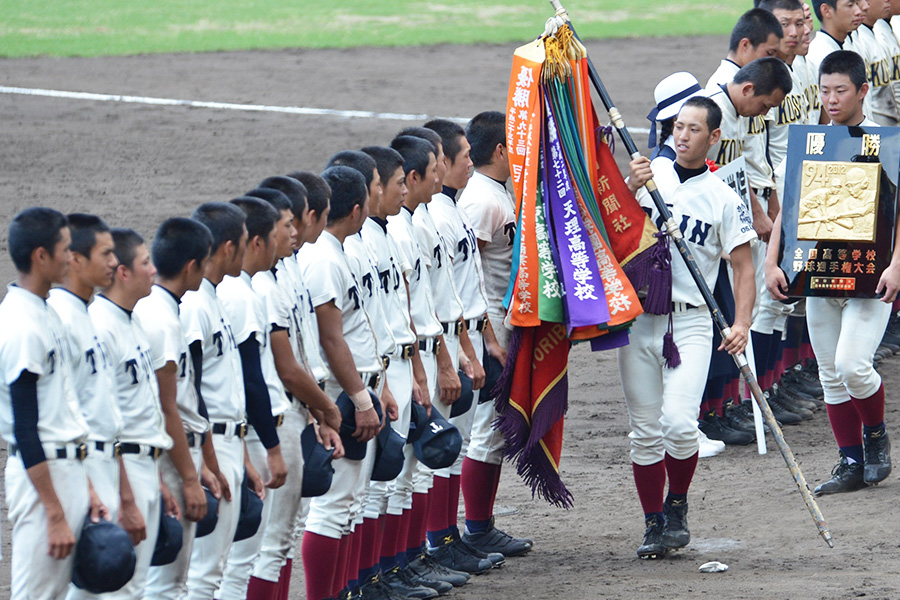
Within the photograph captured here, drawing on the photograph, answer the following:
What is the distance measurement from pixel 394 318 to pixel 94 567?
1706mm

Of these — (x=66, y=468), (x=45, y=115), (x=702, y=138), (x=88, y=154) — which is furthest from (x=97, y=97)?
(x=66, y=468)

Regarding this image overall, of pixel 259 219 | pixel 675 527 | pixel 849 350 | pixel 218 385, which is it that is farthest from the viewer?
pixel 849 350

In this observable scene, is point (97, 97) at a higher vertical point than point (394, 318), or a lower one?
higher

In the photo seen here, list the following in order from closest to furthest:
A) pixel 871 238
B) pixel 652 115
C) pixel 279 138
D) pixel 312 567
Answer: pixel 312 567 → pixel 871 238 → pixel 652 115 → pixel 279 138

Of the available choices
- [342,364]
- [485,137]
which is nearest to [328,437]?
[342,364]

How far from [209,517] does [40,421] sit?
625 millimetres

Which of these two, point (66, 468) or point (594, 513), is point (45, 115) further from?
point (66, 468)

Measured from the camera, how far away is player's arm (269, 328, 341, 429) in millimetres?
4238

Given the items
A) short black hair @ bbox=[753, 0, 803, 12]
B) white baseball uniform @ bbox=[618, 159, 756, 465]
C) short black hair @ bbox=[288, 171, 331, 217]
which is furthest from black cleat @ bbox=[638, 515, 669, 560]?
short black hair @ bbox=[753, 0, 803, 12]

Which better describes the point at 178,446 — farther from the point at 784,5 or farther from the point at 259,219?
the point at 784,5

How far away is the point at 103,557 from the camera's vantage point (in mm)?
3455

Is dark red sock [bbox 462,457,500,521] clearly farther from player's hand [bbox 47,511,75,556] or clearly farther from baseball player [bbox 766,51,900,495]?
player's hand [bbox 47,511,75,556]

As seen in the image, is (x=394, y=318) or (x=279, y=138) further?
(x=279, y=138)

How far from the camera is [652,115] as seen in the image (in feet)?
22.2
